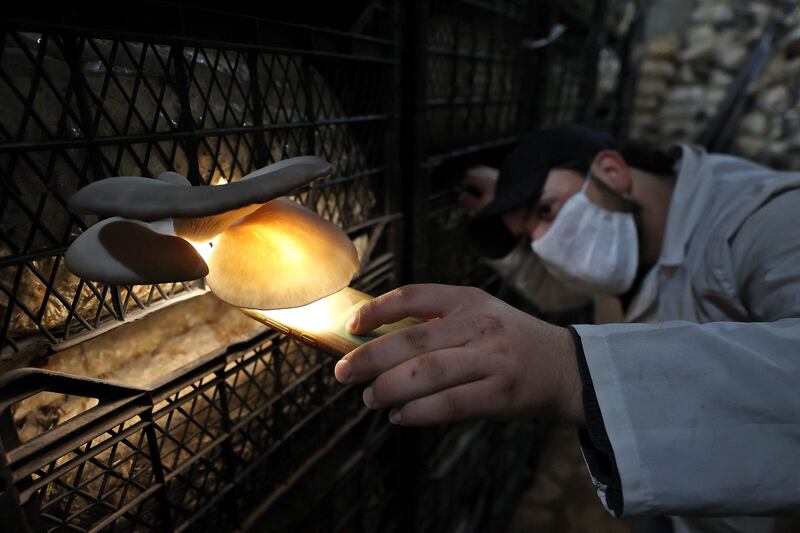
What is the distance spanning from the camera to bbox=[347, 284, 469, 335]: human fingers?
68 centimetres

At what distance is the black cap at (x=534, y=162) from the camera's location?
1765 millimetres

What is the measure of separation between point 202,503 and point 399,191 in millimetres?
1112

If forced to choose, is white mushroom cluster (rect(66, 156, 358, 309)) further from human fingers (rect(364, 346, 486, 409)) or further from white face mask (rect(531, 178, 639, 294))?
white face mask (rect(531, 178, 639, 294))

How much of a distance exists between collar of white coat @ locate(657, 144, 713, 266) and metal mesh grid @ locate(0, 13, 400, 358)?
4.69ft

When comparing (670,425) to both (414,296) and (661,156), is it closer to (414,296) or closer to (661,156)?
(414,296)

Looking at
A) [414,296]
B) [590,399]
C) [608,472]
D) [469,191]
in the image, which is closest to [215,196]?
[414,296]

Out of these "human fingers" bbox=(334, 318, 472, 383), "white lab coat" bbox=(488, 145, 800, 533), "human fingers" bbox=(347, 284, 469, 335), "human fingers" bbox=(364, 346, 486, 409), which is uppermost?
"human fingers" bbox=(347, 284, 469, 335)

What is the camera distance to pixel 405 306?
697mm

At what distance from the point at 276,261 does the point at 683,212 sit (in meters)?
1.79

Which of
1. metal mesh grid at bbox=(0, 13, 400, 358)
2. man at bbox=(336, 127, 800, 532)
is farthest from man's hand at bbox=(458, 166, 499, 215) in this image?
man at bbox=(336, 127, 800, 532)

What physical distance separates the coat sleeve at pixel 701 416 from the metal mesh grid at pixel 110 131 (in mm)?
840

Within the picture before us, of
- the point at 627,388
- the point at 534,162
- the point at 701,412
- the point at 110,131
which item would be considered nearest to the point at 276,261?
the point at 110,131

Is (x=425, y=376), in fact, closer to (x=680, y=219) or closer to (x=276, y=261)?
(x=276, y=261)

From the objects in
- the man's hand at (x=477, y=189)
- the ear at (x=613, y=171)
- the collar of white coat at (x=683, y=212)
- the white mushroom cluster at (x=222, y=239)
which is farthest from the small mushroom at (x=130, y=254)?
the collar of white coat at (x=683, y=212)
